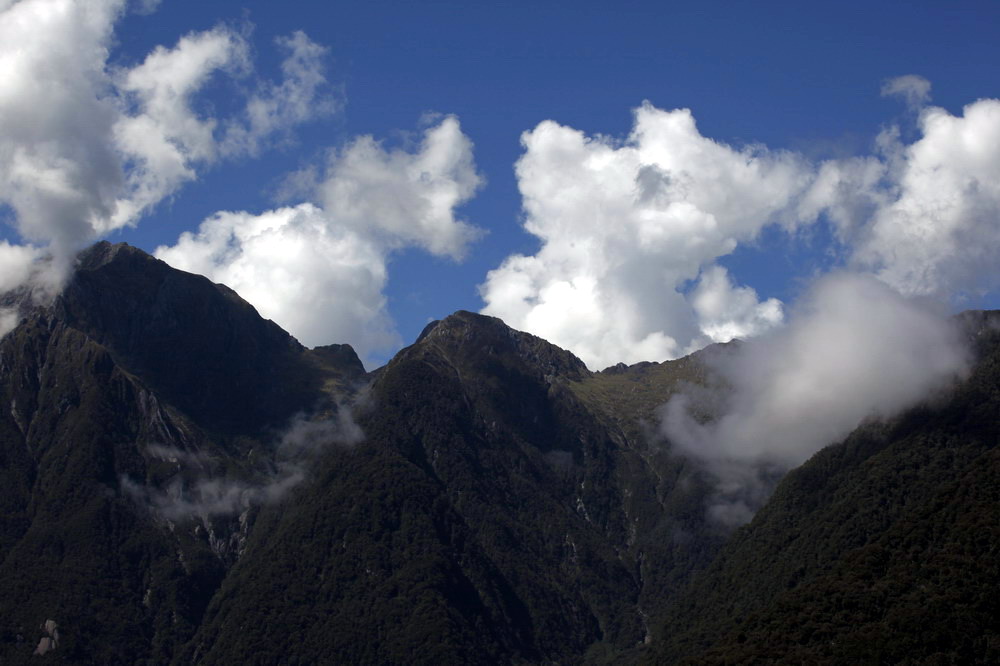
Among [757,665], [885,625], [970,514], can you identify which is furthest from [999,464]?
[757,665]

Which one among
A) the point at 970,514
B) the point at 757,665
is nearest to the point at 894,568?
the point at 970,514

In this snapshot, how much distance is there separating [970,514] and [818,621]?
3213 cm

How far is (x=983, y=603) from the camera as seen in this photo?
163875mm

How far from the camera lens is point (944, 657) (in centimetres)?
15725

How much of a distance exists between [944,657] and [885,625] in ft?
34.9

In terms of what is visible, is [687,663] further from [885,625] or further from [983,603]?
[983,603]

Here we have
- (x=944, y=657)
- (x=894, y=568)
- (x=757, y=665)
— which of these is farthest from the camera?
(x=894, y=568)

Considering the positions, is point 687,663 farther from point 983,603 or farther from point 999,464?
point 999,464

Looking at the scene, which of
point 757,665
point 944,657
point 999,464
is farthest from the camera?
point 999,464

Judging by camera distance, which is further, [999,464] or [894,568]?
[999,464]

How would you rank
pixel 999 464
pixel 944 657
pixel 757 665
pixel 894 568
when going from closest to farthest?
pixel 944 657, pixel 757 665, pixel 894 568, pixel 999 464

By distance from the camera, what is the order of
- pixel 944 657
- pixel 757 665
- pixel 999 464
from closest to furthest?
pixel 944 657
pixel 757 665
pixel 999 464

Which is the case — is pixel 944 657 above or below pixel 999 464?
below

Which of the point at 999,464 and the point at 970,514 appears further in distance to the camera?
the point at 999,464
